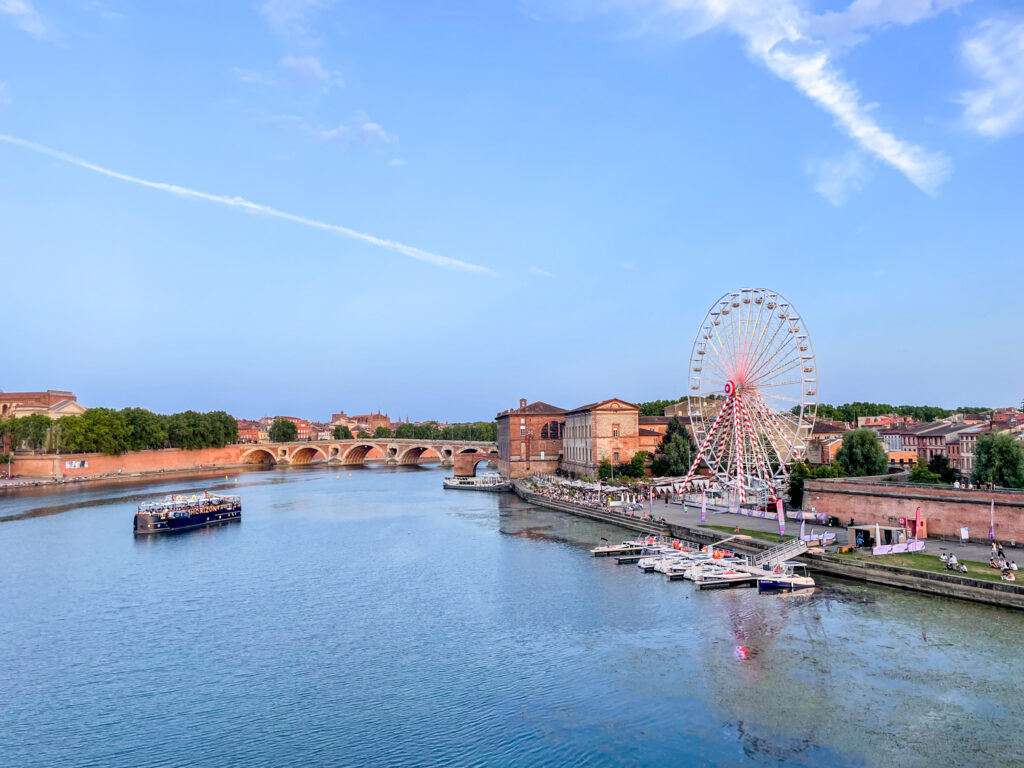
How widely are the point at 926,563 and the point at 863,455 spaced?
23.2 m

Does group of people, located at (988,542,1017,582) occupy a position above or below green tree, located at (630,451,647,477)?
below

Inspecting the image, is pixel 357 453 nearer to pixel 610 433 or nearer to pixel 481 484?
pixel 481 484

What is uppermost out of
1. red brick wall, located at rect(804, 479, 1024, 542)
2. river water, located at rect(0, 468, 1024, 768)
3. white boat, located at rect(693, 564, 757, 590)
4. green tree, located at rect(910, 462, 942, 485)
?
Result: green tree, located at rect(910, 462, 942, 485)

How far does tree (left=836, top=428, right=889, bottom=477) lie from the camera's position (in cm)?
5391

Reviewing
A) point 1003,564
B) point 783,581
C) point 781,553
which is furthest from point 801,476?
point 1003,564

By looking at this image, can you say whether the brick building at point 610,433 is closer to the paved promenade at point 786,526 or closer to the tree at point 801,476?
the paved promenade at point 786,526

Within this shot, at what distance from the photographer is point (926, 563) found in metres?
32.2

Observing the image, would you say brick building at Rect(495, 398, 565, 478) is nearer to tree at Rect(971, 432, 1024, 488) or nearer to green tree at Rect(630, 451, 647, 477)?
green tree at Rect(630, 451, 647, 477)

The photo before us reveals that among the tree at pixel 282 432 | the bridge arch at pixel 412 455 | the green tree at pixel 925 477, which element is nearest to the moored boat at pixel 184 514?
the green tree at pixel 925 477

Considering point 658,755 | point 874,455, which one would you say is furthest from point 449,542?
point 658,755

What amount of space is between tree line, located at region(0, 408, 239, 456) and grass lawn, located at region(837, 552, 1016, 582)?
10757cm

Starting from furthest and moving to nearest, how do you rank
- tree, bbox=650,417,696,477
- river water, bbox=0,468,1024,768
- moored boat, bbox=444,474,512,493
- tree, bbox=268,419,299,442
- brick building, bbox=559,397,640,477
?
tree, bbox=268,419,299,442, moored boat, bbox=444,474,512,493, brick building, bbox=559,397,640,477, tree, bbox=650,417,696,477, river water, bbox=0,468,1024,768

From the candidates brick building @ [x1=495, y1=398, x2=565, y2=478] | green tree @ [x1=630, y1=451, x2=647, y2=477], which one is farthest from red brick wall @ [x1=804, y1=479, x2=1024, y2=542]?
brick building @ [x1=495, y1=398, x2=565, y2=478]

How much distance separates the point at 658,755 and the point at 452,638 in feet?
38.4
